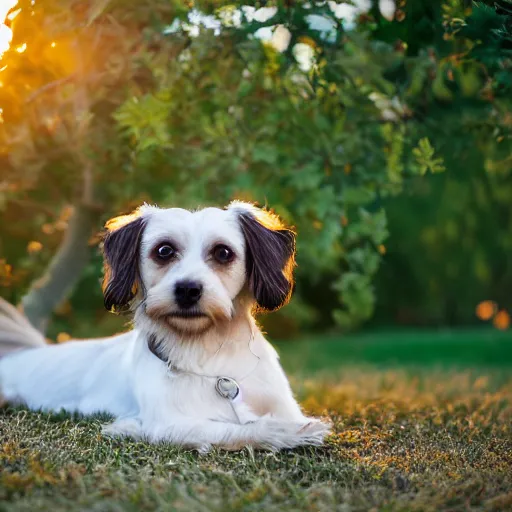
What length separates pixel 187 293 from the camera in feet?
11.1

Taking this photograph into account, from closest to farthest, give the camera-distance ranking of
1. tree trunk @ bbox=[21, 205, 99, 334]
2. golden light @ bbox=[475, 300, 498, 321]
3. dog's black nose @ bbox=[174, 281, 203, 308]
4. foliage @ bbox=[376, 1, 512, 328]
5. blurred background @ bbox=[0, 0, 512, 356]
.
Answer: dog's black nose @ bbox=[174, 281, 203, 308] < blurred background @ bbox=[0, 0, 512, 356] < tree trunk @ bbox=[21, 205, 99, 334] < foliage @ bbox=[376, 1, 512, 328] < golden light @ bbox=[475, 300, 498, 321]

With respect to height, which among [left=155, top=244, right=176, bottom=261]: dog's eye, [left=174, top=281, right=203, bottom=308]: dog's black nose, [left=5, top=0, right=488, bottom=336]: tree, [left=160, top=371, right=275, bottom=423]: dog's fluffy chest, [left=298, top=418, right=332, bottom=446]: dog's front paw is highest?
[left=5, top=0, right=488, bottom=336]: tree

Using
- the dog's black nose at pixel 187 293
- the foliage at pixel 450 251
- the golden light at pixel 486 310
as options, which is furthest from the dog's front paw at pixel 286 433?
the golden light at pixel 486 310

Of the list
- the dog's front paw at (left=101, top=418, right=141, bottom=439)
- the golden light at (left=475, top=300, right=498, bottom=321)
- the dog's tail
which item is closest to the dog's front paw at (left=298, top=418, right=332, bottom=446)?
the dog's front paw at (left=101, top=418, right=141, bottom=439)

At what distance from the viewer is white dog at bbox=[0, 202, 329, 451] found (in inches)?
137

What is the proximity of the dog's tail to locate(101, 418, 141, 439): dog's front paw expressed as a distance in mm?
1608

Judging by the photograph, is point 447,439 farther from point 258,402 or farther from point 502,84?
point 502,84

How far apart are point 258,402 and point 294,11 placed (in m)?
2.25

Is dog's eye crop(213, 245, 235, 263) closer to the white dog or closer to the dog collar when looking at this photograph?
the white dog

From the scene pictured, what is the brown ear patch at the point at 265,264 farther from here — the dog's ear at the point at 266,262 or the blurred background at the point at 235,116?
the blurred background at the point at 235,116

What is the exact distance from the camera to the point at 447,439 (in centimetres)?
405

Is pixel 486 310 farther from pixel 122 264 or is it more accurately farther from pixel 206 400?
pixel 122 264

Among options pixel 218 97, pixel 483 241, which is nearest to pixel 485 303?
pixel 483 241

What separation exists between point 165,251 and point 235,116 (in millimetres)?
1942
